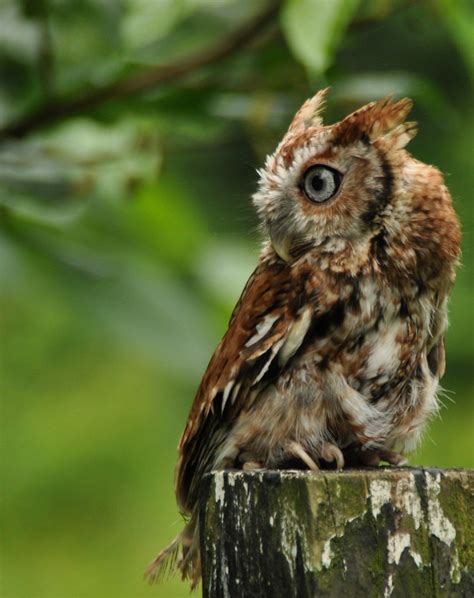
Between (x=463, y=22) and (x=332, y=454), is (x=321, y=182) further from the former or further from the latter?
(x=332, y=454)

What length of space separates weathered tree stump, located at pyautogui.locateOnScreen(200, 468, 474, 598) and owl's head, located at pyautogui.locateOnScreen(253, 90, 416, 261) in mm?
972

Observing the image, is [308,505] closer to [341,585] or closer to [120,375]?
[341,585]

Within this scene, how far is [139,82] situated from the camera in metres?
3.38

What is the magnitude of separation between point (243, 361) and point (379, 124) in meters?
0.71

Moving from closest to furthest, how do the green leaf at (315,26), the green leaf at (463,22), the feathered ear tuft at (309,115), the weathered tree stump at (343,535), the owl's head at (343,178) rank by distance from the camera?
the weathered tree stump at (343,535) → the green leaf at (315,26) → the green leaf at (463,22) → the owl's head at (343,178) → the feathered ear tuft at (309,115)

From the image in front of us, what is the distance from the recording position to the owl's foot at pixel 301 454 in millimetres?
2871

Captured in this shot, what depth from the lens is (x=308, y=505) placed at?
217cm

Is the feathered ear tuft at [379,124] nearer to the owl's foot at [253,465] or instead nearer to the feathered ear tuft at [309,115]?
the feathered ear tuft at [309,115]

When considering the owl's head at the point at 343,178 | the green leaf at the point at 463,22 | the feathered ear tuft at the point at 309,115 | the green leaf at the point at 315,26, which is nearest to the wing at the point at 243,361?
the owl's head at the point at 343,178

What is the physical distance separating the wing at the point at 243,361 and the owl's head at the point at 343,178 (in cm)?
12

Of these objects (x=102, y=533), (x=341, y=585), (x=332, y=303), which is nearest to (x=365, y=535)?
(x=341, y=585)

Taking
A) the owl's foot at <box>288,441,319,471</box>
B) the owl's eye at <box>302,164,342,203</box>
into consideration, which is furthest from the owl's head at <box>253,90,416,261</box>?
the owl's foot at <box>288,441,319,471</box>

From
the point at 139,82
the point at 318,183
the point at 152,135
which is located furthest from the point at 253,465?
the point at 139,82

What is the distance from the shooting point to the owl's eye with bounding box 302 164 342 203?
309 centimetres
